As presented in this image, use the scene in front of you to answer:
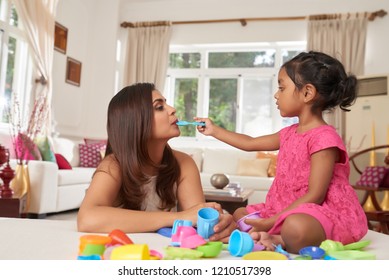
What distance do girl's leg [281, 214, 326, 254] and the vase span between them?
2937 mm

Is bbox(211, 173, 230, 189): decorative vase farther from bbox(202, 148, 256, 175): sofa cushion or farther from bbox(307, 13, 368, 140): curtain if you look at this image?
bbox(307, 13, 368, 140): curtain

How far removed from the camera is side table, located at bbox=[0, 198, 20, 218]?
123 inches

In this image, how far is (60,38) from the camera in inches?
232

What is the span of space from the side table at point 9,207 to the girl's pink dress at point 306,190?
2.38 m

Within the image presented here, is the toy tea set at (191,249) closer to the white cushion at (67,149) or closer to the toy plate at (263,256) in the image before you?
the toy plate at (263,256)

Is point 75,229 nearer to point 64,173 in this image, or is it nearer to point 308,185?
point 308,185

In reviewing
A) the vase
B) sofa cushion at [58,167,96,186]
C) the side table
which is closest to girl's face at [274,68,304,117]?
the side table

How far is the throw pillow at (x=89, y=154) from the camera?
215 inches

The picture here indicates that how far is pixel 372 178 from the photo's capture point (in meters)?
4.05

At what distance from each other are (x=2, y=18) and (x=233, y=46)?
142 inches

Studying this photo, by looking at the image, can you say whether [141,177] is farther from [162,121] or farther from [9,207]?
[9,207]

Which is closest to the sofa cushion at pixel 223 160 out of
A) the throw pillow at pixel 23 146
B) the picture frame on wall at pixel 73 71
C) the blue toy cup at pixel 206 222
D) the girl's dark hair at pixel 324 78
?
the picture frame on wall at pixel 73 71

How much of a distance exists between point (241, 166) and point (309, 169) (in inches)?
170
